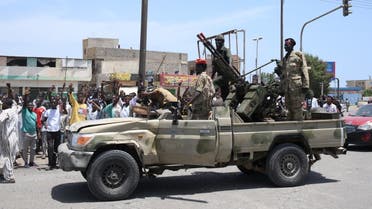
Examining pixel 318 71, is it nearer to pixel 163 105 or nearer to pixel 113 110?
pixel 113 110

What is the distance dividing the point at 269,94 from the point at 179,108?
6.77ft

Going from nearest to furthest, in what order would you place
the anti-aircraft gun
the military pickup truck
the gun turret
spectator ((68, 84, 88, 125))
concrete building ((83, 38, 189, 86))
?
the military pickup truck
the anti-aircraft gun
the gun turret
spectator ((68, 84, 88, 125))
concrete building ((83, 38, 189, 86))

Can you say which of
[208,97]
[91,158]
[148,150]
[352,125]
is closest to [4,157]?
[91,158]

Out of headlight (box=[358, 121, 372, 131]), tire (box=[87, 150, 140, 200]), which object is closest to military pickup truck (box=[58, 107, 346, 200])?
tire (box=[87, 150, 140, 200])

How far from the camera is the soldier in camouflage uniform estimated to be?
27.9ft

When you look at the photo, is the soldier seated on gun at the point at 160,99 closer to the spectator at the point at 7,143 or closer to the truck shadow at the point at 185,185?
the truck shadow at the point at 185,185

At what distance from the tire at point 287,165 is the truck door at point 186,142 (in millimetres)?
1284

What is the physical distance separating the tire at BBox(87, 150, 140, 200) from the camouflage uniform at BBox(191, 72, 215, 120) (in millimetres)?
1567

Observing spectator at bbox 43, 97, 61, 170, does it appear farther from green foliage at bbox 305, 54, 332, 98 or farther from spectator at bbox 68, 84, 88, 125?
green foliage at bbox 305, 54, 332, 98

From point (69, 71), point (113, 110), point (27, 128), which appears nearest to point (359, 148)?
point (113, 110)

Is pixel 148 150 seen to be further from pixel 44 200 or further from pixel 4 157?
pixel 4 157

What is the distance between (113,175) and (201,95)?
2181 millimetres

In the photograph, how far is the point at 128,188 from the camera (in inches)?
298

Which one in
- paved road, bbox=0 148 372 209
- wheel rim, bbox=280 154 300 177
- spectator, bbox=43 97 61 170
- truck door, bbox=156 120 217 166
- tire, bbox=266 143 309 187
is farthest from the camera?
spectator, bbox=43 97 61 170
